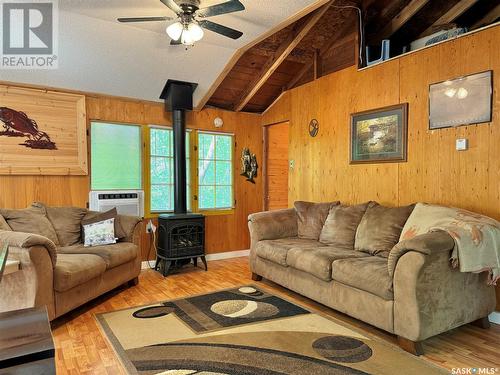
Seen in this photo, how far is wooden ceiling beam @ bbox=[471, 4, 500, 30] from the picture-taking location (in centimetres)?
301

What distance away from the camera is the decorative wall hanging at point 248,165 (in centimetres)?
548

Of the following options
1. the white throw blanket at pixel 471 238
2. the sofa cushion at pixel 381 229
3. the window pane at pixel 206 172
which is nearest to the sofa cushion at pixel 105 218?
the window pane at pixel 206 172

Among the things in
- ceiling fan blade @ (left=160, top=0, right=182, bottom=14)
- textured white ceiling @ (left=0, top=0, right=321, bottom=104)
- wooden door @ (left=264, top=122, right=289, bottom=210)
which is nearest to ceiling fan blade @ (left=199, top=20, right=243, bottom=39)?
ceiling fan blade @ (left=160, top=0, right=182, bottom=14)

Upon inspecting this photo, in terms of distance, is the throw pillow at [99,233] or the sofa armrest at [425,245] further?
the throw pillow at [99,233]

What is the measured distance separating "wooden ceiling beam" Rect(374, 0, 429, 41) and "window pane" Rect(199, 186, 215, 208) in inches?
119

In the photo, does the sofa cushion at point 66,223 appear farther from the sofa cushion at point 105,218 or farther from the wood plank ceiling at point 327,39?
the wood plank ceiling at point 327,39

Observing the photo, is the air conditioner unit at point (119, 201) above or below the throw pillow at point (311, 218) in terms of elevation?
above

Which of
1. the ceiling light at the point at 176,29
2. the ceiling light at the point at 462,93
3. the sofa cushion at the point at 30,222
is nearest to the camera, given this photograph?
A: the ceiling light at the point at 176,29

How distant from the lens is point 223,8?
99.1 inches

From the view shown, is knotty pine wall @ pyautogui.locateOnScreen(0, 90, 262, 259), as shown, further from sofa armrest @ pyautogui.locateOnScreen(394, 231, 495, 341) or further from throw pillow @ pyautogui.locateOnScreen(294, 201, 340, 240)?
sofa armrest @ pyautogui.locateOnScreen(394, 231, 495, 341)

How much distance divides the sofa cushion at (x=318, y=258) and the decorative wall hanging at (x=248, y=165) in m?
2.35

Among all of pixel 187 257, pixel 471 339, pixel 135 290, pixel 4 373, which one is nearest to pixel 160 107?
pixel 187 257

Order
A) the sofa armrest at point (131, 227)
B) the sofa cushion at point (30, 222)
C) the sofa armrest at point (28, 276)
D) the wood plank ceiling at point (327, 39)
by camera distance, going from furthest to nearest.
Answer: the sofa armrest at point (131, 227), the wood plank ceiling at point (327, 39), the sofa cushion at point (30, 222), the sofa armrest at point (28, 276)

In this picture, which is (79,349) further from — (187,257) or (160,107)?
(160,107)
